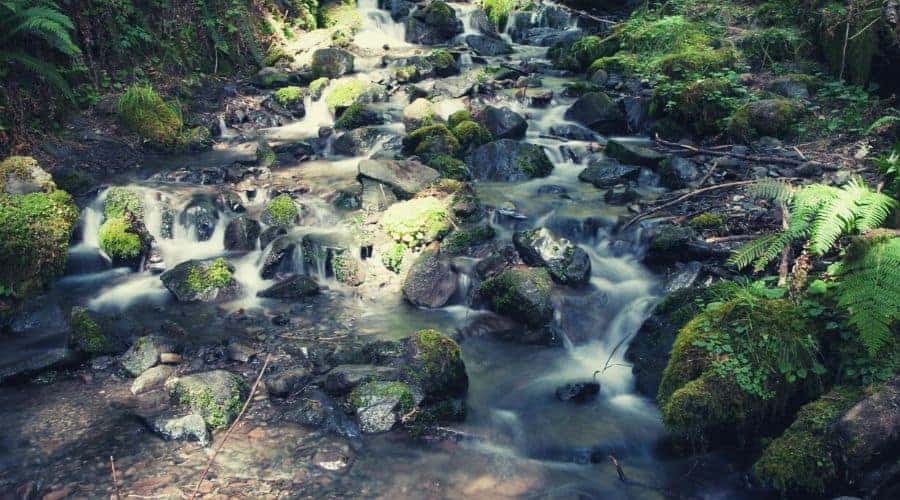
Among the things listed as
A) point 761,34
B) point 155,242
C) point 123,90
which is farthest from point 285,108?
point 761,34

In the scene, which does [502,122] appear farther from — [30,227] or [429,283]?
[30,227]

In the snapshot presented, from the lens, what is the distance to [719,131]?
10.9 m

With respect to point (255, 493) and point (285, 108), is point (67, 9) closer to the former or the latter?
point (285, 108)

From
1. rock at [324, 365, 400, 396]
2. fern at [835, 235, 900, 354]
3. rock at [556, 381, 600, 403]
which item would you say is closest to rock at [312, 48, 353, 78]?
rock at [324, 365, 400, 396]

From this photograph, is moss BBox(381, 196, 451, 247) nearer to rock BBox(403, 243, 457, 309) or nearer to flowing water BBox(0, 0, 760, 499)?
rock BBox(403, 243, 457, 309)

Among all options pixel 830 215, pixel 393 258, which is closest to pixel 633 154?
pixel 393 258

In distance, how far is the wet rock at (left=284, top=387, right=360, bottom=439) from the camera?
18.5ft

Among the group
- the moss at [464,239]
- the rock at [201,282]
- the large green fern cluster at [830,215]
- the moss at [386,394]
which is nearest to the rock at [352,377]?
the moss at [386,394]

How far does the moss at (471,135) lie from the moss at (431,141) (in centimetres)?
20

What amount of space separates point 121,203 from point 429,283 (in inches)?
194

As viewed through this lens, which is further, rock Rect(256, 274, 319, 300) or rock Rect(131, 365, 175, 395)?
rock Rect(256, 274, 319, 300)

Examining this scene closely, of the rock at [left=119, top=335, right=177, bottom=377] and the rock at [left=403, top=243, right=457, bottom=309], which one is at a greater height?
the rock at [left=403, top=243, right=457, bottom=309]

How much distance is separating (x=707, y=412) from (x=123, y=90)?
12213mm

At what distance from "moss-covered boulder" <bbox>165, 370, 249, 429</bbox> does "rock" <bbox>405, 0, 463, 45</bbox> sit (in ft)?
49.3
